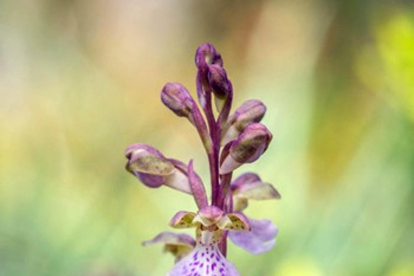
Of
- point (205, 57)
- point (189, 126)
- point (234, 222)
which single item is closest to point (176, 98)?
point (205, 57)

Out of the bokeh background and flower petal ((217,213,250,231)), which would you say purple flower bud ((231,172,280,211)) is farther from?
the bokeh background

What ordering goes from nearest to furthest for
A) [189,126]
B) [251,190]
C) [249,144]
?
[249,144] → [251,190] → [189,126]

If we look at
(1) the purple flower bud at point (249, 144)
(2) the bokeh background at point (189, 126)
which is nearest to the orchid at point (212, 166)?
(1) the purple flower bud at point (249, 144)

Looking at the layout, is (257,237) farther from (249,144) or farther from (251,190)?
(249,144)

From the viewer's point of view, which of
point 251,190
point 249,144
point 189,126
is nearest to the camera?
point 249,144

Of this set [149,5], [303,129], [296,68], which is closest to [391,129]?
[303,129]
